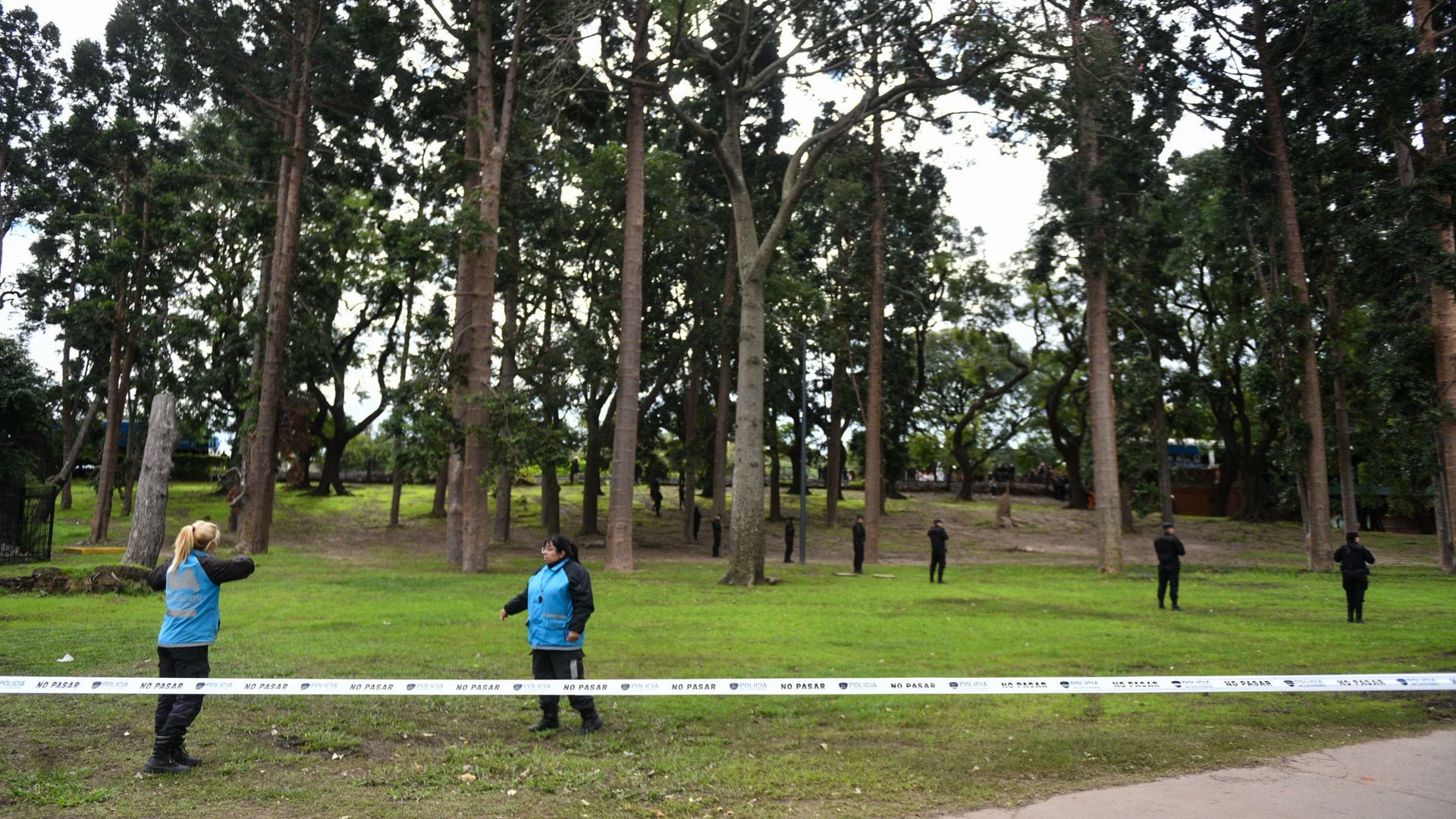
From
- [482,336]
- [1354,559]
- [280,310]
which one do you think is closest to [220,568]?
[1354,559]

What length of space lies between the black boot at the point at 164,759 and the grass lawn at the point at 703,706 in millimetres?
200

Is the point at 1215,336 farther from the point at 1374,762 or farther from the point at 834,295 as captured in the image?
the point at 1374,762

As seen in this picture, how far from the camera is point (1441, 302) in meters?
18.8

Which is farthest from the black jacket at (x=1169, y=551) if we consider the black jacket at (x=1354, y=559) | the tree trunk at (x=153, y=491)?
the tree trunk at (x=153, y=491)

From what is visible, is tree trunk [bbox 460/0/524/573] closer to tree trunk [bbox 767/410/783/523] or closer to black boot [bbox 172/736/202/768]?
black boot [bbox 172/736/202/768]

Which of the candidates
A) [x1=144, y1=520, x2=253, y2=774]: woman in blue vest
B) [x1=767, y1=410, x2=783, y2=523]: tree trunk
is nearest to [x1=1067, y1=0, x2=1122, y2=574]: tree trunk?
[x1=767, y1=410, x2=783, y2=523]: tree trunk

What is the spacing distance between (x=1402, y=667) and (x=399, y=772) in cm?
1049

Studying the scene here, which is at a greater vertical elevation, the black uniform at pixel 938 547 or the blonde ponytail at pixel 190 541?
the blonde ponytail at pixel 190 541

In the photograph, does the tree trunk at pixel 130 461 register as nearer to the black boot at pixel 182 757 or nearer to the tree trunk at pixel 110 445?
the tree trunk at pixel 110 445

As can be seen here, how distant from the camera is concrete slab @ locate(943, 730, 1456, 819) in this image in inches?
229

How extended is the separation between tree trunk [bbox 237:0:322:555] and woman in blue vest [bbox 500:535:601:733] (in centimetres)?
1994

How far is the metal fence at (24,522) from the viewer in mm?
22234

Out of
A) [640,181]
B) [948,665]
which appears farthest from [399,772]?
[640,181]

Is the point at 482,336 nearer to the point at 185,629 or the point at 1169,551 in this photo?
the point at 1169,551
